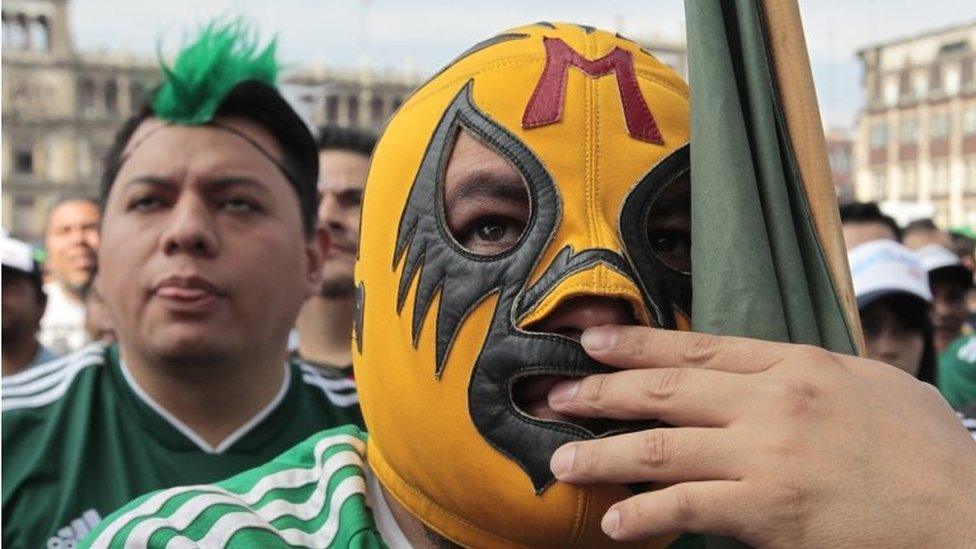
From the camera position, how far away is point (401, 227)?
2244 millimetres

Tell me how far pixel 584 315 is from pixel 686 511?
0.36m

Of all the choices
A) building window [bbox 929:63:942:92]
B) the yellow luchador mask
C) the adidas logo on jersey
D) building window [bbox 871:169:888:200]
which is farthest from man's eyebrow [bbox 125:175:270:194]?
building window [bbox 929:63:942:92]

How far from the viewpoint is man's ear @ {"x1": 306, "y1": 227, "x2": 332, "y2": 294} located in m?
4.38

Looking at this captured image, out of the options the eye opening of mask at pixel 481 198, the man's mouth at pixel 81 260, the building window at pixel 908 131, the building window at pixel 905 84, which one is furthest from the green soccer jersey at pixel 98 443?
the building window at pixel 905 84

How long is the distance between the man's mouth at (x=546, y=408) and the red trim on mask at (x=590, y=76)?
0.41 m

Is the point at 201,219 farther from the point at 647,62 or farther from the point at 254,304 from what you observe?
the point at 647,62

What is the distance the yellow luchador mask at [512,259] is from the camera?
2018 millimetres

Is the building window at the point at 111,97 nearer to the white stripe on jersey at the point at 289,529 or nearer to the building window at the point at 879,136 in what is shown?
the building window at the point at 879,136

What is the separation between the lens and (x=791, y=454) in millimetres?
1729

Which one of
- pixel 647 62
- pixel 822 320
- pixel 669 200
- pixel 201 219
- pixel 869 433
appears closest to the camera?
pixel 869 433

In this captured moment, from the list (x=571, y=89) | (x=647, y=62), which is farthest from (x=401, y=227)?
(x=647, y=62)

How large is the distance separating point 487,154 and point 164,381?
6.86 feet

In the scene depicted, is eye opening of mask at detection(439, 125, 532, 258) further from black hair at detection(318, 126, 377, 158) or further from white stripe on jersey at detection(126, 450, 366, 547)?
black hair at detection(318, 126, 377, 158)

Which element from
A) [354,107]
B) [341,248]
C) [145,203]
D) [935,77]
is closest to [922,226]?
[341,248]
